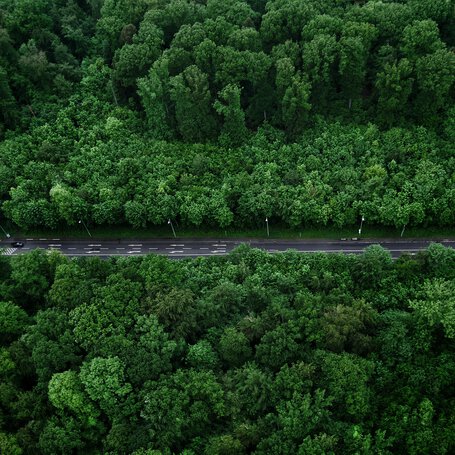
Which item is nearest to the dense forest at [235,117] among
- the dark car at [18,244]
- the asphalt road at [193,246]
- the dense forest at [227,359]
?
the asphalt road at [193,246]

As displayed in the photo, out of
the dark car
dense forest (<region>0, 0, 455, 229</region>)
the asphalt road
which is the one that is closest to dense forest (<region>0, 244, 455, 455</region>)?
the asphalt road

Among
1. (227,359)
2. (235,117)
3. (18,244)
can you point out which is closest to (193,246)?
(235,117)

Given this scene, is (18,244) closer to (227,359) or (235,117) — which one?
(235,117)

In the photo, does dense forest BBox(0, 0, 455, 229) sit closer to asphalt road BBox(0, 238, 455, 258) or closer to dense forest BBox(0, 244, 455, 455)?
asphalt road BBox(0, 238, 455, 258)

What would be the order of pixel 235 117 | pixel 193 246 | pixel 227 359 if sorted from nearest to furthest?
pixel 227 359 < pixel 193 246 < pixel 235 117

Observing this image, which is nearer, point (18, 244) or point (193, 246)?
point (193, 246)

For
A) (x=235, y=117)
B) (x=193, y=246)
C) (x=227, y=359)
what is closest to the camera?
(x=227, y=359)
